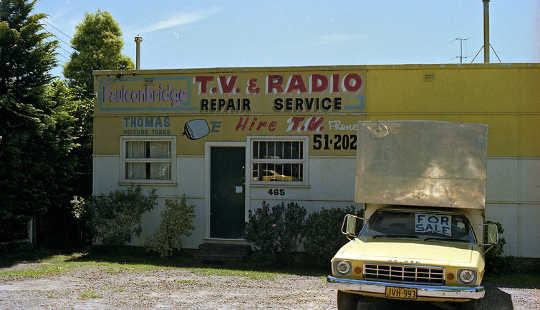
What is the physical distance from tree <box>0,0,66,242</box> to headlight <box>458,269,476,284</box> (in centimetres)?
955

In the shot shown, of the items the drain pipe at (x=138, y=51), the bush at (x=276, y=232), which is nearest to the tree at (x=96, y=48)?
the drain pipe at (x=138, y=51)

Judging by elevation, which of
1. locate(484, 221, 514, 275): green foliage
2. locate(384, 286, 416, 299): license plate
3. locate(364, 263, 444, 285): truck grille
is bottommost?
locate(484, 221, 514, 275): green foliage

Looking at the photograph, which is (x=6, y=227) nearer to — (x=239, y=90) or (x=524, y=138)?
(x=239, y=90)

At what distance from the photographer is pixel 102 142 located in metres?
13.4

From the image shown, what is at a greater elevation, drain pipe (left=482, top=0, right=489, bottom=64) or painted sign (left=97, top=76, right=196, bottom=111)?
drain pipe (left=482, top=0, right=489, bottom=64)

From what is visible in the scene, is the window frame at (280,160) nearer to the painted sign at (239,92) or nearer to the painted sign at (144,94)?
the painted sign at (239,92)

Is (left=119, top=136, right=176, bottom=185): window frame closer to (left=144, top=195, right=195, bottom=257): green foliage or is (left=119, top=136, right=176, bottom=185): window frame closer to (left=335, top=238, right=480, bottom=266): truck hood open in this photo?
(left=144, top=195, right=195, bottom=257): green foliage

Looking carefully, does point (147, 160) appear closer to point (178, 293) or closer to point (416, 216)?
point (178, 293)

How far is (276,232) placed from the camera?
443 inches

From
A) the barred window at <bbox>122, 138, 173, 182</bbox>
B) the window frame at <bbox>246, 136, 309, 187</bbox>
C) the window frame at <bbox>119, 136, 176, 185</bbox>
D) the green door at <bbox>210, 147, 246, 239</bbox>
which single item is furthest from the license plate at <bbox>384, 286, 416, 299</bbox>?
the barred window at <bbox>122, 138, 173, 182</bbox>

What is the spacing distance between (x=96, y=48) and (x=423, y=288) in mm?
21167

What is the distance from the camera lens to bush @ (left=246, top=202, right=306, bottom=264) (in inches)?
444

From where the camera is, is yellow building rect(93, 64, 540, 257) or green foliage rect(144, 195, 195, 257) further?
green foliage rect(144, 195, 195, 257)

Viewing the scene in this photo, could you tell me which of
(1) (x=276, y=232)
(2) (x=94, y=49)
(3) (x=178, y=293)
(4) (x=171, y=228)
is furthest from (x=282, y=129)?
(2) (x=94, y=49)
